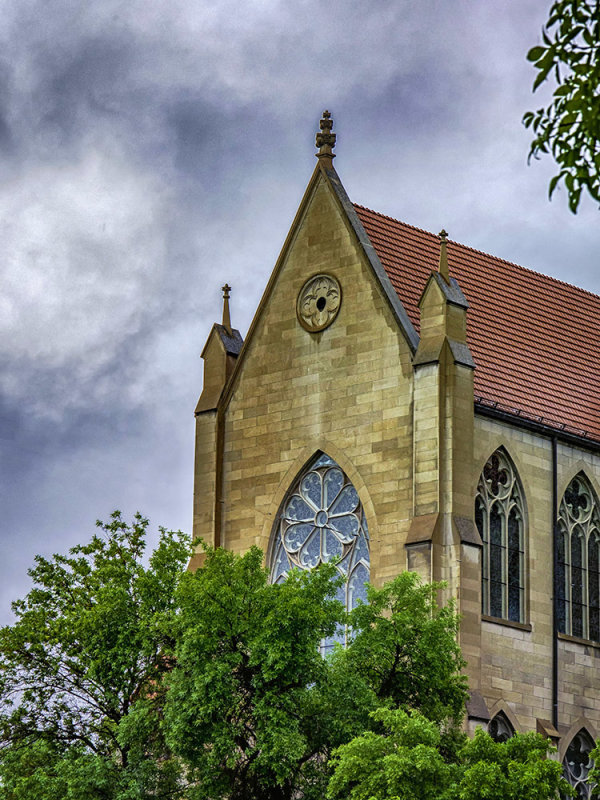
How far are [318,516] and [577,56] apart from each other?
31454 millimetres

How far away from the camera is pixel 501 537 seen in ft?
154

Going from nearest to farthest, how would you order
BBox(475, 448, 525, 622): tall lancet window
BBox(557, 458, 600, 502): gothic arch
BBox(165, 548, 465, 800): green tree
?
BBox(165, 548, 465, 800): green tree
BBox(475, 448, 525, 622): tall lancet window
BBox(557, 458, 600, 502): gothic arch

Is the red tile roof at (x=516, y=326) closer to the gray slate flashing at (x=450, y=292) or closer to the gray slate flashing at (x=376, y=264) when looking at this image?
the gray slate flashing at (x=376, y=264)

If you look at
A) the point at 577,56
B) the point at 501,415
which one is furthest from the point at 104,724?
the point at 577,56

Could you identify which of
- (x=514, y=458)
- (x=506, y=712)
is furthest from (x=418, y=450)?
(x=506, y=712)

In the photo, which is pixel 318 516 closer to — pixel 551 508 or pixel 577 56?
pixel 551 508

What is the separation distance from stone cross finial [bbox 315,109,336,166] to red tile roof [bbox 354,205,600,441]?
1.75m

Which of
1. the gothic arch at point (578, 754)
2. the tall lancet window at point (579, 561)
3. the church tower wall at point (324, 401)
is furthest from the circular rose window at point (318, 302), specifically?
the gothic arch at point (578, 754)

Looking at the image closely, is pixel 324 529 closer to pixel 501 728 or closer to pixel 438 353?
pixel 438 353

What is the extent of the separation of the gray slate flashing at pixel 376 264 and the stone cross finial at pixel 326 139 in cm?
45

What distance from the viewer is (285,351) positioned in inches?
1959

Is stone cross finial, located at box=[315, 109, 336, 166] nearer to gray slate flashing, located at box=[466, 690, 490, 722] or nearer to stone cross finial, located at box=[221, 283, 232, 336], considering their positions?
stone cross finial, located at box=[221, 283, 232, 336]

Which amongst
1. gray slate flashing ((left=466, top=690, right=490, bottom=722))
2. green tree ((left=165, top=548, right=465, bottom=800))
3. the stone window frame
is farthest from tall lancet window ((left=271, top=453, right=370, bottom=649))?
green tree ((left=165, top=548, right=465, bottom=800))

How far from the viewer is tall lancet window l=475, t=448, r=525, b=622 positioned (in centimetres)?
4638
